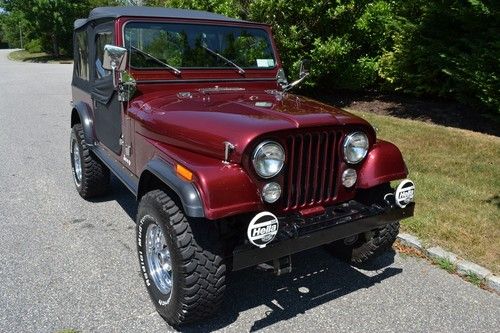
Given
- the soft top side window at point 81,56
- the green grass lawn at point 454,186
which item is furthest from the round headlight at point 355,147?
the soft top side window at point 81,56

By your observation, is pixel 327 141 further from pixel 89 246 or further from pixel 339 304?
pixel 89 246

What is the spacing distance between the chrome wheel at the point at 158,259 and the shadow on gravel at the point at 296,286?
0.31 m

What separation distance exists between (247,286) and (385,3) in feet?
25.5

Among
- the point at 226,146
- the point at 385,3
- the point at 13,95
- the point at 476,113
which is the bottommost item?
the point at 13,95

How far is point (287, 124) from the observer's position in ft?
9.14

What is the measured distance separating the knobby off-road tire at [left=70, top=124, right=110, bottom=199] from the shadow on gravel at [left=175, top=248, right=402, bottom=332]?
6.90 feet

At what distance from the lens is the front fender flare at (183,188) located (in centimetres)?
256

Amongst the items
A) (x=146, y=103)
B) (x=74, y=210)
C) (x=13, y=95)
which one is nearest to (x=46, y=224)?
(x=74, y=210)

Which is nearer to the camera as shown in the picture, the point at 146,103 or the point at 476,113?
the point at 146,103

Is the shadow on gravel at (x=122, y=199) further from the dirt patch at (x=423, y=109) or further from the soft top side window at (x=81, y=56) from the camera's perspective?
the dirt patch at (x=423, y=109)

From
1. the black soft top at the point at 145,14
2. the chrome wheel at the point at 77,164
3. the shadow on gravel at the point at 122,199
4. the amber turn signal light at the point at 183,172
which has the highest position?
the black soft top at the point at 145,14

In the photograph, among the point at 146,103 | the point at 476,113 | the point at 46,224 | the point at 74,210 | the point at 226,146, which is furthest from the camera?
the point at 476,113

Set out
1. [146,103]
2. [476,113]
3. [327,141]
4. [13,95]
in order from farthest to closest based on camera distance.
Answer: [13,95], [476,113], [146,103], [327,141]

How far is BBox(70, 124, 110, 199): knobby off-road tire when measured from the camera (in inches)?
194
